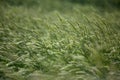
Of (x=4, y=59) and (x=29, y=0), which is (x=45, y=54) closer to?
(x=4, y=59)

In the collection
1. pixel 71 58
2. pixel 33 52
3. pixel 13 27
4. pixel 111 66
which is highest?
pixel 13 27

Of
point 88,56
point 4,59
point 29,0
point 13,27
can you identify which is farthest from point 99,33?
point 29,0

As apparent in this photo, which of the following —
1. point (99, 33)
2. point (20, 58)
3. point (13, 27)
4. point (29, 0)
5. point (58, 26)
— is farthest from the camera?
point (29, 0)

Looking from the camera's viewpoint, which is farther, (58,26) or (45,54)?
(58,26)

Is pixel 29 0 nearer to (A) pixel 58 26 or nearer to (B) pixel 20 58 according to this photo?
(A) pixel 58 26

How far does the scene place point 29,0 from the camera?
363 inches

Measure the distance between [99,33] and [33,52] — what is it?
83cm

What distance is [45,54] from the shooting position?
10.8 feet

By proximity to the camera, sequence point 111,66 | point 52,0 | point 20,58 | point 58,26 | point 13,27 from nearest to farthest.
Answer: point 111,66
point 20,58
point 58,26
point 13,27
point 52,0

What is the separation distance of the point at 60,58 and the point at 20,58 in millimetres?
458

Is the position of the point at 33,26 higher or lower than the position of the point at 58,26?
higher

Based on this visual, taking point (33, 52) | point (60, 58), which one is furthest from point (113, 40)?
point (33, 52)

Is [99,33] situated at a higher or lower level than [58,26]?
lower

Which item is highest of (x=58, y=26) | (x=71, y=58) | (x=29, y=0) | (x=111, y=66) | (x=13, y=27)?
(x=29, y=0)
